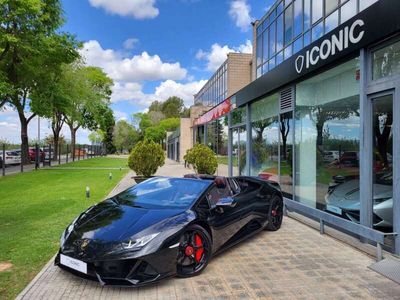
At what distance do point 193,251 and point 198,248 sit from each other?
0.09 metres

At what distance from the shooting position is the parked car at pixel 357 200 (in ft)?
18.6

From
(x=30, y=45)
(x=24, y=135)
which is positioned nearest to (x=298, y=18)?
(x=30, y=45)

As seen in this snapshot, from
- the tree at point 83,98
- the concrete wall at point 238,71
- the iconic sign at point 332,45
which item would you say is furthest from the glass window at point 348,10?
the tree at point 83,98

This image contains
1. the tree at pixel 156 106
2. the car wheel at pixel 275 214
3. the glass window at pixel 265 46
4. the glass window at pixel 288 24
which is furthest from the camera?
the tree at pixel 156 106

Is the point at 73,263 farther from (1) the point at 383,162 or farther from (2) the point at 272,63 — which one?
(2) the point at 272,63

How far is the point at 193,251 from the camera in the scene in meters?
4.61

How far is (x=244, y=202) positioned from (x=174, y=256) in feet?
6.94

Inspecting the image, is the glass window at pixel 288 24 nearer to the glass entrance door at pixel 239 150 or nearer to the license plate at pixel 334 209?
the glass entrance door at pixel 239 150

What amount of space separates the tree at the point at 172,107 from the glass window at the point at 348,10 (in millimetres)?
96830

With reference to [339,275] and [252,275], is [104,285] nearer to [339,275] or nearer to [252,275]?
[252,275]

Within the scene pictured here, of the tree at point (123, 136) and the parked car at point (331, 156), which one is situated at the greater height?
the tree at point (123, 136)

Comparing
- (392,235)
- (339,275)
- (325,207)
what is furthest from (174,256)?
(325,207)

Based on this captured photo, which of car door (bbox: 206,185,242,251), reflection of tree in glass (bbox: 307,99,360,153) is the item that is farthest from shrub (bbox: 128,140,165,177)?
car door (bbox: 206,185,242,251)

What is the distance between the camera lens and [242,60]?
76.1ft
